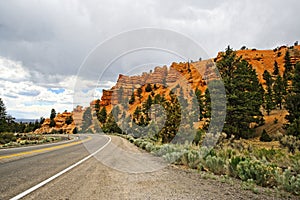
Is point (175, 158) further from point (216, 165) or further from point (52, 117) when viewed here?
point (52, 117)

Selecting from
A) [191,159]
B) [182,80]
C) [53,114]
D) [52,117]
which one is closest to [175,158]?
[191,159]

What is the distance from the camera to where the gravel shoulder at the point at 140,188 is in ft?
16.8

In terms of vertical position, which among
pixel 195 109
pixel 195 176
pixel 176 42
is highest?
pixel 176 42

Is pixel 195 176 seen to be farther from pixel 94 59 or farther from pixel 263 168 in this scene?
pixel 94 59

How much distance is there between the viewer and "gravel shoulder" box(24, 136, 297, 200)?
5.12 m

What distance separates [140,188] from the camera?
5.91 metres

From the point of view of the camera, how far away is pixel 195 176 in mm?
7859

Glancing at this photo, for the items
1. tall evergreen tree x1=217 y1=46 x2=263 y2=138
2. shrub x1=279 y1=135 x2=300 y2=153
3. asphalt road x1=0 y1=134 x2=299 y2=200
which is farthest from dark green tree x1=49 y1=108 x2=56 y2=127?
asphalt road x1=0 y1=134 x2=299 y2=200

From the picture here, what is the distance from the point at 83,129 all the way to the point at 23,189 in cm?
10209

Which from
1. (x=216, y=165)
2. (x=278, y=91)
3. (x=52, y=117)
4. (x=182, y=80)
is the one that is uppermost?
(x=278, y=91)

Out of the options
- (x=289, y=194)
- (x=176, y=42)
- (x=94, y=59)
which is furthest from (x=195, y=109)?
(x=289, y=194)

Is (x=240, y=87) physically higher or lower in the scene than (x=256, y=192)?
higher

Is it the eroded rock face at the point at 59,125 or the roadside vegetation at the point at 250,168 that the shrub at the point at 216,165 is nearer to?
the roadside vegetation at the point at 250,168

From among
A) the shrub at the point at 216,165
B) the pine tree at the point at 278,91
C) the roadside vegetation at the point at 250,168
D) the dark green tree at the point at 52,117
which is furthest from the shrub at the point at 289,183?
the dark green tree at the point at 52,117
